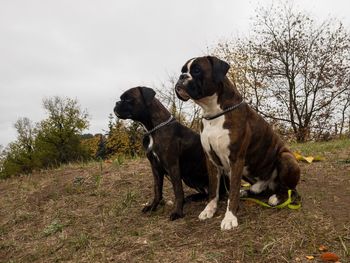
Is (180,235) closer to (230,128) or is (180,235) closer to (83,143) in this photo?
(230,128)

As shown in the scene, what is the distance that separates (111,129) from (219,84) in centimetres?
3892

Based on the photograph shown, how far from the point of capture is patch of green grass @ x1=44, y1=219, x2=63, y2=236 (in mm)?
5389

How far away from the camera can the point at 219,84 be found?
4512 mm

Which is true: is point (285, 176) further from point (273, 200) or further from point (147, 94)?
Result: point (147, 94)

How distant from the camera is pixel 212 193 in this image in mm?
4926

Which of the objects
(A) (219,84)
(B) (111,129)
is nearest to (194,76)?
(A) (219,84)

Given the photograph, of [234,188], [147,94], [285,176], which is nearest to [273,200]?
[285,176]

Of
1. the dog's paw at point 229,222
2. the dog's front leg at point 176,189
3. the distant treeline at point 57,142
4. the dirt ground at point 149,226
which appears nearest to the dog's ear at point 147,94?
the dog's front leg at point 176,189

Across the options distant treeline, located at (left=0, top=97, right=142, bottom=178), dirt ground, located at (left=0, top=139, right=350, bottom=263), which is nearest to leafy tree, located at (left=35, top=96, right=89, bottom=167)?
distant treeline, located at (left=0, top=97, right=142, bottom=178)

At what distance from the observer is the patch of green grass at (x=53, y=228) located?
5389mm

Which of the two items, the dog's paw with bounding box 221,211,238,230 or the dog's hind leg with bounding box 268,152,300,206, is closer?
the dog's paw with bounding box 221,211,238,230

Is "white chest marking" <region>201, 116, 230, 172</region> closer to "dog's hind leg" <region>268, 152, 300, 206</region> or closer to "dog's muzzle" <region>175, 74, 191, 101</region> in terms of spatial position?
"dog's muzzle" <region>175, 74, 191, 101</region>

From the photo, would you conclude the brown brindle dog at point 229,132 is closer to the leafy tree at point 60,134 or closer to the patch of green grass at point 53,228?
the patch of green grass at point 53,228

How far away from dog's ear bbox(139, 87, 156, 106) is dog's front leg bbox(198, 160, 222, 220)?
3.62 feet
